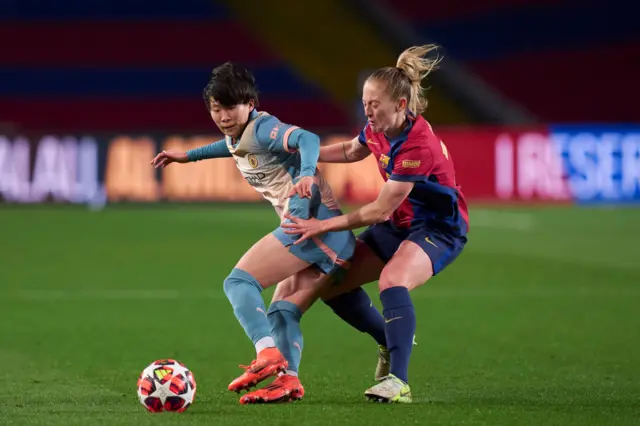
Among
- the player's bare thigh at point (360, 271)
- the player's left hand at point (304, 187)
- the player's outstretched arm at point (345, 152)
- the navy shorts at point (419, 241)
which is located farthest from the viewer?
the player's outstretched arm at point (345, 152)

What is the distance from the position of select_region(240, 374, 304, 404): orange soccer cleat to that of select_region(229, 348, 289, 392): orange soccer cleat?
8 cm

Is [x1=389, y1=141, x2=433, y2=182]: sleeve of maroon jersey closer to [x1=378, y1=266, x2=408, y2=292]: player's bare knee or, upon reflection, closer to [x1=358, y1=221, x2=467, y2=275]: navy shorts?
[x1=358, y1=221, x2=467, y2=275]: navy shorts

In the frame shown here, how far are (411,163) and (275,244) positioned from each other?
73 centimetres

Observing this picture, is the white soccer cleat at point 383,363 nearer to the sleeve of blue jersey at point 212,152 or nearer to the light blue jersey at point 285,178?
the light blue jersey at point 285,178

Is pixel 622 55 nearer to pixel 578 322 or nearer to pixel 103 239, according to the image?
pixel 103 239

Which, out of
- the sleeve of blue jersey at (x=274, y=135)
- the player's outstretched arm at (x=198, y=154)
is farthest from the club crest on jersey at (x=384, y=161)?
the player's outstretched arm at (x=198, y=154)

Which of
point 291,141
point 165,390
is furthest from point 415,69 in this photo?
point 165,390

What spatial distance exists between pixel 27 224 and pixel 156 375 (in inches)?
475

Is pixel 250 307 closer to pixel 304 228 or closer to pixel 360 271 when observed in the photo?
pixel 304 228

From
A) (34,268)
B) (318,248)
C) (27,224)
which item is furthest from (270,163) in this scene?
(27,224)

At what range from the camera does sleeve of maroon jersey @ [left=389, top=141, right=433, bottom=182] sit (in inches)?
220

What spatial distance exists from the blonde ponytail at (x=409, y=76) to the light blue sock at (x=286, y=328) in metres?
1.12

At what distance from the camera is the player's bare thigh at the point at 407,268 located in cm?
564

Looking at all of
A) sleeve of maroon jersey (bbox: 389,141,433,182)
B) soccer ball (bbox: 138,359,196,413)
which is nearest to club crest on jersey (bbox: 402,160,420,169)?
sleeve of maroon jersey (bbox: 389,141,433,182)
